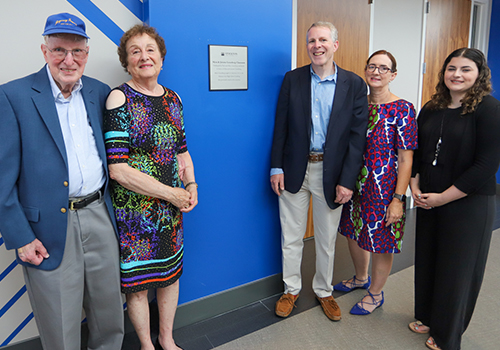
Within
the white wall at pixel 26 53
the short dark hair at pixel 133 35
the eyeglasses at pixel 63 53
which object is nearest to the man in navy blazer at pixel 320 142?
the short dark hair at pixel 133 35

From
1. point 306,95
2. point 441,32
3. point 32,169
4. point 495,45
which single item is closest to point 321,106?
point 306,95

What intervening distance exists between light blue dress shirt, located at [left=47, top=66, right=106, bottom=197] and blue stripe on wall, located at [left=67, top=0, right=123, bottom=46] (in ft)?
1.54

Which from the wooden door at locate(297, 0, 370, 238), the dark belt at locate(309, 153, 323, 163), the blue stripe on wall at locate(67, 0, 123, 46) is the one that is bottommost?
the dark belt at locate(309, 153, 323, 163)

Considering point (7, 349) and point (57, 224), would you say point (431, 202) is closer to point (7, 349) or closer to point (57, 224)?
point (57, 224)

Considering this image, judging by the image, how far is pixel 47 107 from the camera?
147 cm

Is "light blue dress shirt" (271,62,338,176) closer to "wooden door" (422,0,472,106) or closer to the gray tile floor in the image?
the gray tile floor

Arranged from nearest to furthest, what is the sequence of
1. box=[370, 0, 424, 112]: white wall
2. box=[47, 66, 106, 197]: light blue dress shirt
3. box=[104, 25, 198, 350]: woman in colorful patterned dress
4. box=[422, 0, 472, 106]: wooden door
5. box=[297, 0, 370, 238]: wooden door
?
box=[47, 66, 106, 197]: light blue dress shirt → box=[104, 25, 198, 350]: woman in colorful patterned dress → box=[297, 0, 370, 238]: wooden door → box=[370, 0, 424, 112]: white wall → box=[422, 0, 472, 106]: wooden door

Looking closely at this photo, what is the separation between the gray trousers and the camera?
155 centimetres

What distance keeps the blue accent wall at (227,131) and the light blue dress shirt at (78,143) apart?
552mm

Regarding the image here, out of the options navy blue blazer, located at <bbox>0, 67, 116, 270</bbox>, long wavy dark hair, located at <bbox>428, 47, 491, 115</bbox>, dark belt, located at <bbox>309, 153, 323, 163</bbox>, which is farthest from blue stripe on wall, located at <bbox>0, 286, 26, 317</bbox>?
long wavy dark hair, located at <bbox>428, 47, 491, 115</bbox>

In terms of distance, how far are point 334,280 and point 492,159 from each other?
1558 millimetres

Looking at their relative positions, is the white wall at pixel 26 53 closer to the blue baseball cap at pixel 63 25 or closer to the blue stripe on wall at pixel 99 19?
the blue stripe on wall at pixel 99 19

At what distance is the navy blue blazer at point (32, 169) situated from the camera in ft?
4.62

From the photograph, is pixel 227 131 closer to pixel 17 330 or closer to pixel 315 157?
pixel 315 157
